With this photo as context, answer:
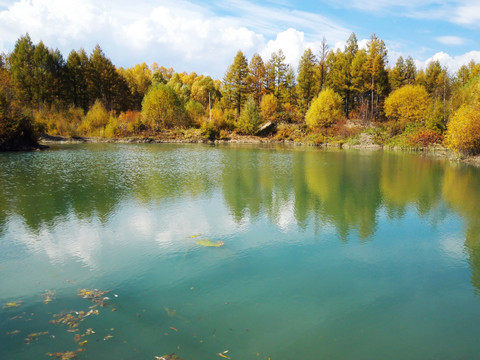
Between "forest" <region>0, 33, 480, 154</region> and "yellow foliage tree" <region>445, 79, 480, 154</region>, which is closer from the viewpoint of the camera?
"yellow foliage tree" <region>445, 79, 480, 154</region>

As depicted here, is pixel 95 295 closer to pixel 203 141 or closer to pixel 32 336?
pixel 32 336

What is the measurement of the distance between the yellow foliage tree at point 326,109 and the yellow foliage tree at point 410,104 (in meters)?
8.45

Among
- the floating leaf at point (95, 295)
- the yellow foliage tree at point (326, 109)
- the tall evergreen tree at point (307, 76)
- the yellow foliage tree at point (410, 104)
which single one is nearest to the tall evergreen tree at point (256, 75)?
the tall evergreen tree at point (307, 76)

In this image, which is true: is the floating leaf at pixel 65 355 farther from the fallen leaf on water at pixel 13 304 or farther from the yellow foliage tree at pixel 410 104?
the yellow foliage tree at pixel 410 104

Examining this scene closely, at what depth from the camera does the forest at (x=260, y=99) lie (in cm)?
5247

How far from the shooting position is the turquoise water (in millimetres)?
5672

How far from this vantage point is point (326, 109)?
180 feet

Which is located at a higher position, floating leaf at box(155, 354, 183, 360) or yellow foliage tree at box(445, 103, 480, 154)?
yellow foliage tree at box(445, 103, 480, 154)

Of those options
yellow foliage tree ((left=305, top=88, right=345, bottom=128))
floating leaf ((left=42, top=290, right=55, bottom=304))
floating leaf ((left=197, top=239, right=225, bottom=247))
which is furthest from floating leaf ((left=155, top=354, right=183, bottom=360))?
yellow foliage tree ((left=305, top=88, right=345, bottom=128))

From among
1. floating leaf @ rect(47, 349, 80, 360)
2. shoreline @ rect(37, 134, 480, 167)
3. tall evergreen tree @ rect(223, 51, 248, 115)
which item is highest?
tall evergreen tree @ rect(223, 51, 248, 115)

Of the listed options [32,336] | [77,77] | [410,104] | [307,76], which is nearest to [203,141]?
[307,76]

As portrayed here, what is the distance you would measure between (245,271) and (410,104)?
176 ft

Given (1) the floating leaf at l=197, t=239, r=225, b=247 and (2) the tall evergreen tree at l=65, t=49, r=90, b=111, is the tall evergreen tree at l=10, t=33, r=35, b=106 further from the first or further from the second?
(1) the floating leaf at l=197, t=239, r=225, b=247

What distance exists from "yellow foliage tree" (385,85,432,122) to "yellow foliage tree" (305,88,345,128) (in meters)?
8.45
